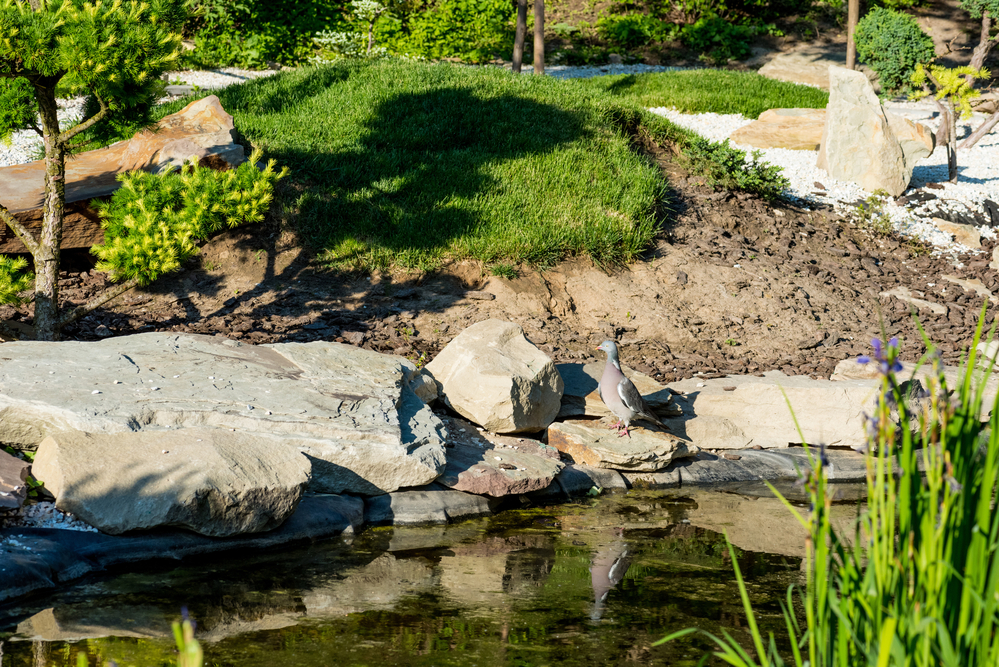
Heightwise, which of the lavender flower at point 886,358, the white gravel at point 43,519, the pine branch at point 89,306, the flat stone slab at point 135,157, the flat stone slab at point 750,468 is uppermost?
the lavender flower at point 886,358

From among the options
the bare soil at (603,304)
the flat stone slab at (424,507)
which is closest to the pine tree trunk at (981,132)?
the bare soil at (603,304)

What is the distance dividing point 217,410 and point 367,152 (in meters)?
5.04

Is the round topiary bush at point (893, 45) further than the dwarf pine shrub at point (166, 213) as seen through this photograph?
Yes

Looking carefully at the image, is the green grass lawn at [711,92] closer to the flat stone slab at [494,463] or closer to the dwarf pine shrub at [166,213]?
the dwarf pine shrub at [166,213]

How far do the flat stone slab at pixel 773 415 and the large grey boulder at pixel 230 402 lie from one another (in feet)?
6.73

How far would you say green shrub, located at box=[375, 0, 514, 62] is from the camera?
1869cm

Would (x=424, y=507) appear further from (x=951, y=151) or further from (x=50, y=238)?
(x=951, y=151)

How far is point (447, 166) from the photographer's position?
902cm

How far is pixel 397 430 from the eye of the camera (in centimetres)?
480

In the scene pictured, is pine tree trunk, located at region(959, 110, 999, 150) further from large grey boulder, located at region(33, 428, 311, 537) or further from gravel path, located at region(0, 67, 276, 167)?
large grey boulder, located at region(33, 428, 311, 537)

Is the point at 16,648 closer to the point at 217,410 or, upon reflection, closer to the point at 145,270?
the point at 217,410

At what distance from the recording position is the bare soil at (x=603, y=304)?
6.92 metres

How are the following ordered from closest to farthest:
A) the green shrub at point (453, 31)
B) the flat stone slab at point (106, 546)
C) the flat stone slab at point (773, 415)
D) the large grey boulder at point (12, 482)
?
the flat stone slab at point (106, 546) → the large grey boulder at point (12, 482) → the flat stone slab at point (773, 415) → the green shrub at point (453, 31)

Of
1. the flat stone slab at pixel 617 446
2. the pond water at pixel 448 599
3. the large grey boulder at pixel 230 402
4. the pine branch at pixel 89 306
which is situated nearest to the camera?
the pond water at pixel 448 599
